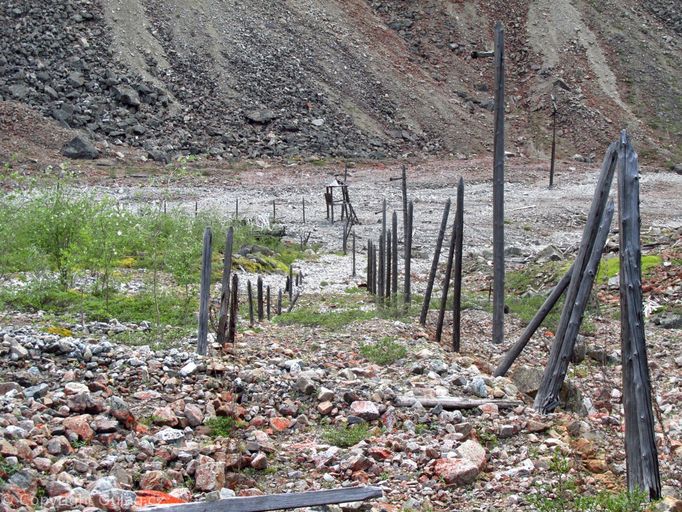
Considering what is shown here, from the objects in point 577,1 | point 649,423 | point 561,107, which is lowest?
point 649,423

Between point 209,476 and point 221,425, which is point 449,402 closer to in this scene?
point 221,425

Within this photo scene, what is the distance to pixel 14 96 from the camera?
31797 mm

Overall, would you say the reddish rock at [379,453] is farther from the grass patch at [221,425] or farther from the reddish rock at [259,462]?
the grass patch at [221,425]

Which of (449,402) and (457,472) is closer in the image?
(457,472)

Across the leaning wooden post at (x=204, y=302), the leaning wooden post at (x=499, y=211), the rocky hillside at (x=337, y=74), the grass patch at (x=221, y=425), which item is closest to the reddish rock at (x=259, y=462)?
the grass patch at (x=221, y=425)

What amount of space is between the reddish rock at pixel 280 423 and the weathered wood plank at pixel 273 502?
1838mm

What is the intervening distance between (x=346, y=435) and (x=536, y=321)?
1990mm

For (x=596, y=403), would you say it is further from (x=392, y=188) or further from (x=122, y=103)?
(x=122, y=103)

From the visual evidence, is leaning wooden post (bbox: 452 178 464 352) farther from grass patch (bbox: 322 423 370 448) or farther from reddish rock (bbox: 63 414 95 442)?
reddish rock (bbox: 63 414 95 442)

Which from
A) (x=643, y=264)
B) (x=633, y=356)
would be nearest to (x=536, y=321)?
(x=633, y=356)

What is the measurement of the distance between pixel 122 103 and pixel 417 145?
1156 cm

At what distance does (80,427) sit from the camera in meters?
6.10

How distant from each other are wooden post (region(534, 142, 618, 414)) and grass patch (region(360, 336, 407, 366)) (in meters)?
1.88

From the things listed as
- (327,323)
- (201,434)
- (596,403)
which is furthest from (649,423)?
(327,323)
